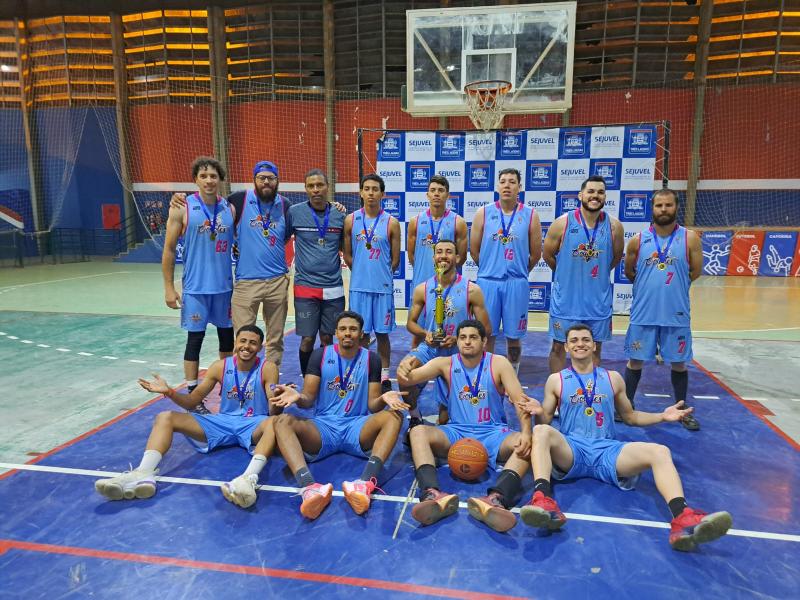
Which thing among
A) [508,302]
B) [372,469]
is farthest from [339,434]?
[508,302]

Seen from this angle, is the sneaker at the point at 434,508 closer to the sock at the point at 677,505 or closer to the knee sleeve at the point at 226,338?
the sock at the point at 677,505

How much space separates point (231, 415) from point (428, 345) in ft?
5.07

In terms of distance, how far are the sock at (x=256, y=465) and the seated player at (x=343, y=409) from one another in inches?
5.1

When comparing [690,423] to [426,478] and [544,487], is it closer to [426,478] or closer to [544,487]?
[544,487]

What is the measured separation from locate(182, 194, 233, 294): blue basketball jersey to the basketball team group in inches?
0.5

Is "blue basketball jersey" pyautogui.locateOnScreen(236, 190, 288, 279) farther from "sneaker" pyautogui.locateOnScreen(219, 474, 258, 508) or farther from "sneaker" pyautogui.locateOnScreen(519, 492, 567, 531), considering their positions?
"sneaker" pyautogui.locateOnScreen(519, 492, 567, 531)

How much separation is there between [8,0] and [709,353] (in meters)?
19.3

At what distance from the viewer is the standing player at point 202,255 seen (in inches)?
169

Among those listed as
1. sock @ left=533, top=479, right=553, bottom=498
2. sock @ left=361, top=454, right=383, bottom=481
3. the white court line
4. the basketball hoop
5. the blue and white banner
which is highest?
the basketball hoop

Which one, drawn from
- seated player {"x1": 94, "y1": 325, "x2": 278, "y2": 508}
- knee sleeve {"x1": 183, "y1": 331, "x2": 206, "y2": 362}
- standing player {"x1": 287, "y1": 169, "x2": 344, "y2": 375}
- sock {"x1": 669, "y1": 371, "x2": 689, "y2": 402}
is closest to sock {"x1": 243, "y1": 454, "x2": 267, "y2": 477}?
seated player {"x1": 94, "y1": 325, "x2": 278, "y2": 508}

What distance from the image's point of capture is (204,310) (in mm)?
4414

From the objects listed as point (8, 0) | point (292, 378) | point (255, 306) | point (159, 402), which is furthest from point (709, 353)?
point (8, 0)

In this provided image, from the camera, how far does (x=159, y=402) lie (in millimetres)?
4809

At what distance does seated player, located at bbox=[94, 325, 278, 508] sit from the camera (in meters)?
3.28
